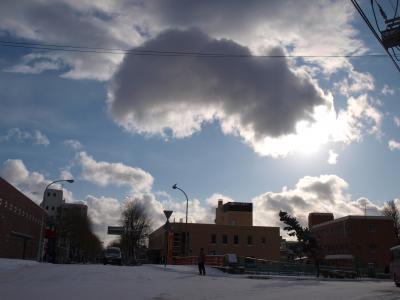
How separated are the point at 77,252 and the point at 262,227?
5371 centimetres

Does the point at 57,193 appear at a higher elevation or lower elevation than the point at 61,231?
higher

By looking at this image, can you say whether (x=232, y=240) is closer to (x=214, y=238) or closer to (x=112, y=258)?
(x=214, y=238)

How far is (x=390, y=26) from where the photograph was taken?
14.9 metres

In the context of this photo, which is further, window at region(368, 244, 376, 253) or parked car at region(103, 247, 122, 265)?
window at region(368, 244, 376, 253)

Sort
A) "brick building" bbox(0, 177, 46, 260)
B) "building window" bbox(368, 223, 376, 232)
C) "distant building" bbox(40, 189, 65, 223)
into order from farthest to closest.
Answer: "distant building" bbox(40, 189, 65, 223)
"building window" bbox(368, 223, 376, 232)
"brick building" bbox(0, 177, 46, 260)

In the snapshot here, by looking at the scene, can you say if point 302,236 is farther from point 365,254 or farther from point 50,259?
point 50,259

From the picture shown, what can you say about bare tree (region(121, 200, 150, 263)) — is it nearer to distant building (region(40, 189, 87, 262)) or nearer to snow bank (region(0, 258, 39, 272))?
distant building (region(40, 189, 87, 262))

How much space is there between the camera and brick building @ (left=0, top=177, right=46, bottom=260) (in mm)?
47469

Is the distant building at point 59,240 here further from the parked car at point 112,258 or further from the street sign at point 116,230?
the parked car at point 112,258

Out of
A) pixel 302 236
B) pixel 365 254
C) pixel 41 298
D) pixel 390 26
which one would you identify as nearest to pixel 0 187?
pixel 302 236

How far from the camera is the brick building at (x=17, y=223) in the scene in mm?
47469

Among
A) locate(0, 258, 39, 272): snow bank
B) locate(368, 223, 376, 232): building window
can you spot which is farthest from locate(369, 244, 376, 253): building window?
locate(0, 258, 39, 272): snow bank

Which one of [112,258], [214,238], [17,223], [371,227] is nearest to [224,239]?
[214,238]

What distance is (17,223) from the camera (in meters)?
53.8
